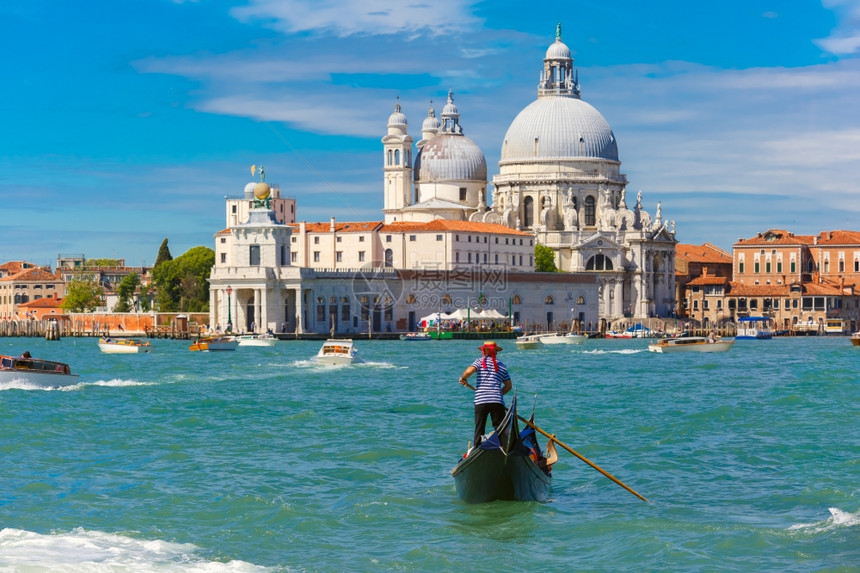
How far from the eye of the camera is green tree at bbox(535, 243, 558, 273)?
90250 millimetres

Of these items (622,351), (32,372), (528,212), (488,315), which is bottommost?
(622,351)

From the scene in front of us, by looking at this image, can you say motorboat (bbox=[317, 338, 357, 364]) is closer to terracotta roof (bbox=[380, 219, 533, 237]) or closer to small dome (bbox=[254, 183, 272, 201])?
small dome (bbox=[254, 183, 272, 201])

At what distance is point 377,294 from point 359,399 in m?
45.9

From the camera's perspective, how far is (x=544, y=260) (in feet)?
298

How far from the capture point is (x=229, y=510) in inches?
627

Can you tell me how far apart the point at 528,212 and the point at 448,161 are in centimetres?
621

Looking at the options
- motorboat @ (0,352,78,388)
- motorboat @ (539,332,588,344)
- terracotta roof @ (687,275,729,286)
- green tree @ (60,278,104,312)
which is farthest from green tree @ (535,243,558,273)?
motorboat @ (0,352,78,388)

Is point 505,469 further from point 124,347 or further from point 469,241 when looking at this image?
point 469,241

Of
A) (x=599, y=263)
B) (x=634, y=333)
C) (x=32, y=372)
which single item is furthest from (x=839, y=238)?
(x=32, y=372)

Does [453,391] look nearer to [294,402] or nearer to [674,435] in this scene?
[294,402]

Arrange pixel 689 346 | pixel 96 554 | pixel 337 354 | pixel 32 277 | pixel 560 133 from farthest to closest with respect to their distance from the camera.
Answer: pixel 32 277 → pixel 560 133 → pixel 689 346 → pixel 337 354 → pixel 96 554

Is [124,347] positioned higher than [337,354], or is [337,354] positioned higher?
[124,347]

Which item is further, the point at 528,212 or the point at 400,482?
the point at 528,212

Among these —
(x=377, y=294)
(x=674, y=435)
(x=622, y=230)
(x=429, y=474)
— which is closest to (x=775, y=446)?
(x=674, y=435)
